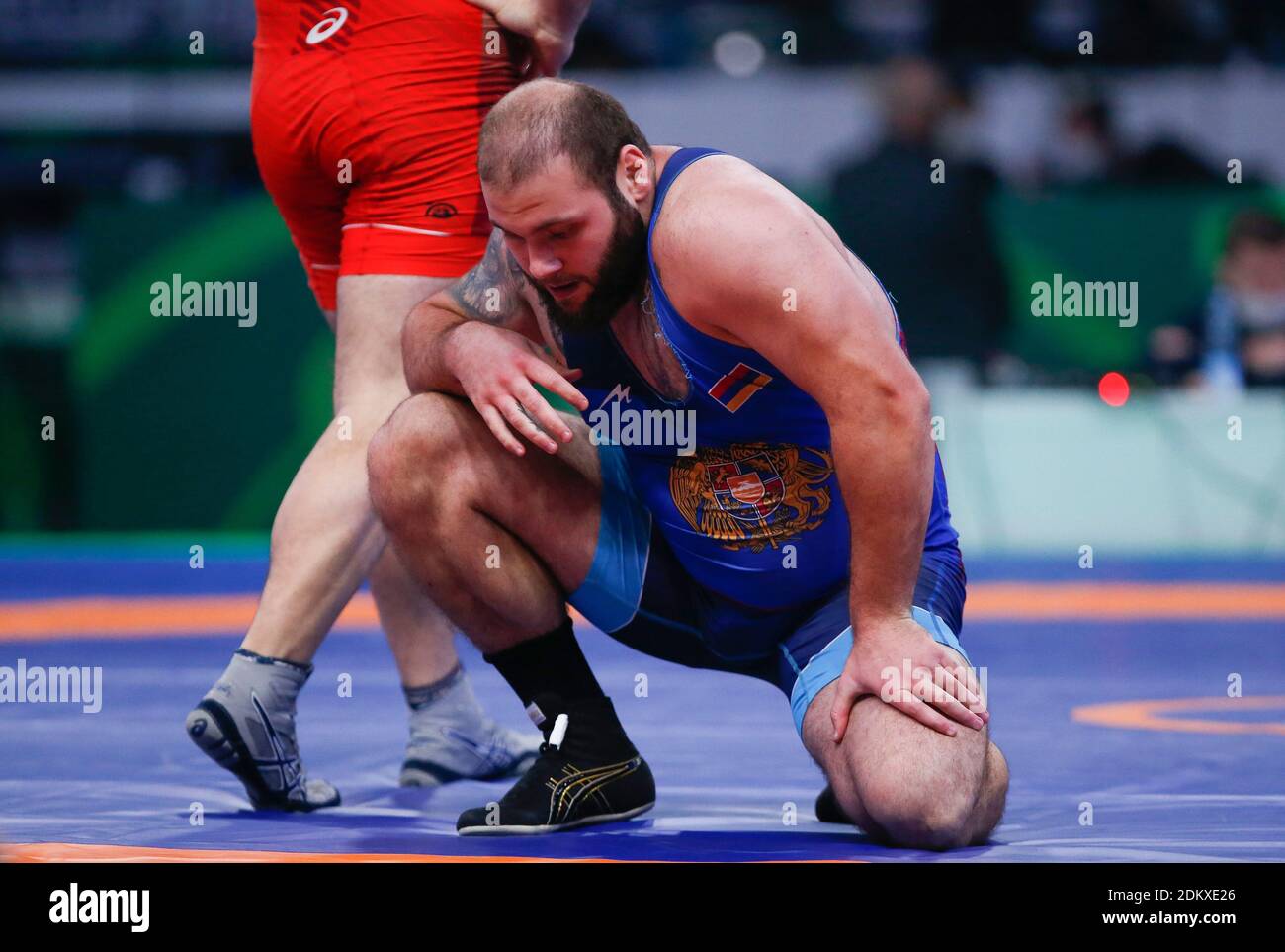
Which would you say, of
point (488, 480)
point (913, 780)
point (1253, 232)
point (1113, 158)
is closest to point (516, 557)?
point (488, 480)

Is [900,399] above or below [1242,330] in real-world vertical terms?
below

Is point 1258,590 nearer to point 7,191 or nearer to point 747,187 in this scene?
point 747,187

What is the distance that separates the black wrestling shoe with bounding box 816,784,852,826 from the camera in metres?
2.65

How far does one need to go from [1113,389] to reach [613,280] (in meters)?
5.41

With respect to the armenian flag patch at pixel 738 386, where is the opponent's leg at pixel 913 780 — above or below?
below

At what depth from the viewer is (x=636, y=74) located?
1165 cm

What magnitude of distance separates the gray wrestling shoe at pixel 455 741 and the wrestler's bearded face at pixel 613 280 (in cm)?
91

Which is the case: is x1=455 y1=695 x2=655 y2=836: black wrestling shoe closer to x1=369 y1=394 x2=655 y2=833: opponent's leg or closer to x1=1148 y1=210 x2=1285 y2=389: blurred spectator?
x1=369 y1=394 x2=655 y2=833: opponent's leg

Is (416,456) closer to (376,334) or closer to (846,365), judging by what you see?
(376,334)

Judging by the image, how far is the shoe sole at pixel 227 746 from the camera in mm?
2740

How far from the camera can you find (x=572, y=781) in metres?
2.68

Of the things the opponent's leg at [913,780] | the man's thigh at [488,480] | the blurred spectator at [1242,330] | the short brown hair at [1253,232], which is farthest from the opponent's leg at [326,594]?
the short brown hair at [1253,232]

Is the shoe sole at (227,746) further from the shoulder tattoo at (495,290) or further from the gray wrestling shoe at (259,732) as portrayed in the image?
the shoulder tattoo at (495,290)
